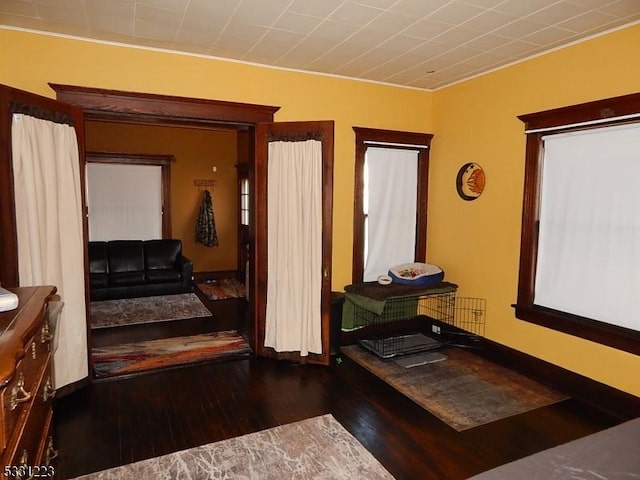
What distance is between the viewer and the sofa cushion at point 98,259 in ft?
20.4

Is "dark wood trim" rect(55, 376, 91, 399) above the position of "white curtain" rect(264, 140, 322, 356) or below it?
Result: below

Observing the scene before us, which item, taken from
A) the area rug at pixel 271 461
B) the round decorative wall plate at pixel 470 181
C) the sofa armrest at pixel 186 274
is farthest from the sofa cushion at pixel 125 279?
the round decorative wall plate at pixel 470 181

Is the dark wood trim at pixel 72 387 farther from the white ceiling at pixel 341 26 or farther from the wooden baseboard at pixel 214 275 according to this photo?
the wooden baseboard at pixel 214 275

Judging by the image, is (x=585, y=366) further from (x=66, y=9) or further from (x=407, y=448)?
(x=66, y=9)

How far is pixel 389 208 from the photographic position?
4695 millimetres

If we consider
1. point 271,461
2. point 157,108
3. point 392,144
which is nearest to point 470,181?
point 392,144

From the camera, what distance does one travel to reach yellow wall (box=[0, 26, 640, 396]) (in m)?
3.11

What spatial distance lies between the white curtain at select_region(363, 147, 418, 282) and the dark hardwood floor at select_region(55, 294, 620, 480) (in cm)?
148

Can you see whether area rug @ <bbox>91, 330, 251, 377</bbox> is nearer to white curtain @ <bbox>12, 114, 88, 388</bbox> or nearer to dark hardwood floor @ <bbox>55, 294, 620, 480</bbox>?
dark hardwood floor @ <bbox>55, 294, 620, 480</bbox>

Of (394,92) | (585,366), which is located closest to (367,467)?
(585,366)

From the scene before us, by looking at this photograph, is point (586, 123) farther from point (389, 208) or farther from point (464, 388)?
point (464, 388)

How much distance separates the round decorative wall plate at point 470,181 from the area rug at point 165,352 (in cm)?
277

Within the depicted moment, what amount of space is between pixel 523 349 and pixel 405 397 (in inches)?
50.6

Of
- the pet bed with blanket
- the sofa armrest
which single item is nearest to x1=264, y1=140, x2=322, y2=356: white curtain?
the pet bed with blanket
